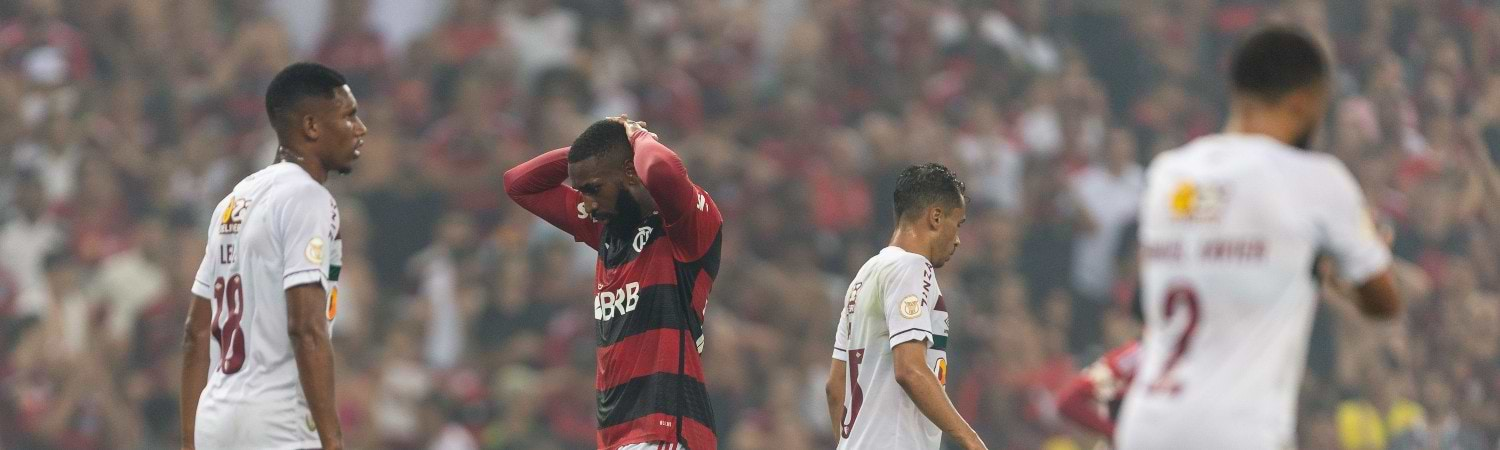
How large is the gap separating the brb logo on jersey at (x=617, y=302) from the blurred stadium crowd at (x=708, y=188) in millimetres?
6131

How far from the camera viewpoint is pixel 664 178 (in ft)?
19.3

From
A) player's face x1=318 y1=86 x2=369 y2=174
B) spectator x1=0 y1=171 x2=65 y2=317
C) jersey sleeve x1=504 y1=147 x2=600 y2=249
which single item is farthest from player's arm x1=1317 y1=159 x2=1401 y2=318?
spectator x1=0 y1=171 x2=65 y2=317

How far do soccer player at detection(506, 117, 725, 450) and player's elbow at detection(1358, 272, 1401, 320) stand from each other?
7.73 feet

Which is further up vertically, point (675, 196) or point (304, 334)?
point (675, 196)

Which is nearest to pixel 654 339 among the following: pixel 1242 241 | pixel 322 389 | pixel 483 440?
pixel 322 389

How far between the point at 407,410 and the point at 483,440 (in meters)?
0.57

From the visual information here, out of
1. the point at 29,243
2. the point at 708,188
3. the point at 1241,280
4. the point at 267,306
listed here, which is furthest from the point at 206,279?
the point at 708,188

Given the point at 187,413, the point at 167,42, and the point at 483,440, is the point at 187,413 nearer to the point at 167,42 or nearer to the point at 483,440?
the point at 483,440

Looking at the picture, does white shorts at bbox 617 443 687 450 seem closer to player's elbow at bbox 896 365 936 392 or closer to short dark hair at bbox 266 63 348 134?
player's elbow at bbox 896 365 936 392

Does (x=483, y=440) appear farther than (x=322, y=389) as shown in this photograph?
Yes

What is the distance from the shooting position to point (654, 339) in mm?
6156

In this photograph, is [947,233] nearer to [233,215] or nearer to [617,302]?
[617,302]

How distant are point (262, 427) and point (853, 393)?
6.74 ft

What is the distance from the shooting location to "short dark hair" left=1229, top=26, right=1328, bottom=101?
14.7ft
